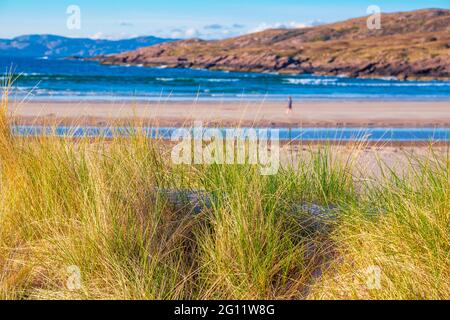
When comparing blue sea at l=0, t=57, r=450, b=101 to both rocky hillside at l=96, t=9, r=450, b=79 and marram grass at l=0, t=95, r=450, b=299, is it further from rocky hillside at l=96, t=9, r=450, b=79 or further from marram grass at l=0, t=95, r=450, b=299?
marram grass at l=0, t=95, r=450, b=299

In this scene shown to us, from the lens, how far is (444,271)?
11.8 ft

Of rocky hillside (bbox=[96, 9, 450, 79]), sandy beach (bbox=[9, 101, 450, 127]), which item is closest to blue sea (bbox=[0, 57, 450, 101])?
sandy beach (bbox=[9, 101, 450, 127])

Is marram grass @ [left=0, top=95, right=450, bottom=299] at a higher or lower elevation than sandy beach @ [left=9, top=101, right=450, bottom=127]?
higher

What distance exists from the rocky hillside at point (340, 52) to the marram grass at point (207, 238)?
62575 millimetres

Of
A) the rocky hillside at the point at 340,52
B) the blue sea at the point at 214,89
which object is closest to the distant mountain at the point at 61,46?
the rocky hillside at the point at 340,52

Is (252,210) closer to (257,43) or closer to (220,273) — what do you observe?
(220,273)

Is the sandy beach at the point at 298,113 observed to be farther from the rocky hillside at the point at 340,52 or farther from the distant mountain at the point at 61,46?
the distant mountain at the point at 61,46

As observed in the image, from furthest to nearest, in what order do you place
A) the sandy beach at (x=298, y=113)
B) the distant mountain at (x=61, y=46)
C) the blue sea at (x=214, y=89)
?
the distant mountain at (x=61, y=46) → the blue sea at (x=214, y=89) → the sandy beach at (x=298, y=113)

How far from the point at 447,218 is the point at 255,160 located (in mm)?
1427

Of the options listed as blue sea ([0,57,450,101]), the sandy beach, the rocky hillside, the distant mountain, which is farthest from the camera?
the distant mountain

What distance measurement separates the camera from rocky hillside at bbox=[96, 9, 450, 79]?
70.1 meters

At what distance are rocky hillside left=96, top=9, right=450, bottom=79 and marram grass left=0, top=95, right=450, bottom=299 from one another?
62.6m

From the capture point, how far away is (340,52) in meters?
84.3

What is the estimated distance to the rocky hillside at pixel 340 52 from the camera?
70062 millimetres
